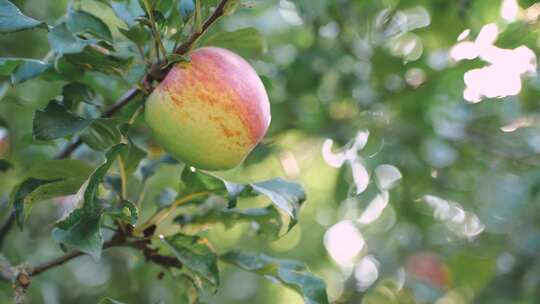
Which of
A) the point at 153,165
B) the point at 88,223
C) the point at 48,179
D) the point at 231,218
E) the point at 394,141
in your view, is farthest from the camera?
the point at 394,141

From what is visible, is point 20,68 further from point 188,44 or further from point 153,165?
point 153,165

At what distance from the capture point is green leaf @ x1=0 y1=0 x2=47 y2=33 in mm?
1139

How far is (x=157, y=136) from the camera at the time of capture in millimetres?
1187

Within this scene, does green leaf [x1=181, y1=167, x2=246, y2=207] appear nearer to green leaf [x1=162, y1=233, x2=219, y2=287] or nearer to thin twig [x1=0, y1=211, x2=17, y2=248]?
green leaf [x1=162, y1=233, x2=219, y2=287]

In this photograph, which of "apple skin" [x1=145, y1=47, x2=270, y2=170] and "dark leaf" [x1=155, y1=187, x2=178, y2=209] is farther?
"dark leaf" [x1=155, y1=187, x2=178, y2=209]

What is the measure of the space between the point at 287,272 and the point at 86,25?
60 centimetres

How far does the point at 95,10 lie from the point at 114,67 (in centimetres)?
27

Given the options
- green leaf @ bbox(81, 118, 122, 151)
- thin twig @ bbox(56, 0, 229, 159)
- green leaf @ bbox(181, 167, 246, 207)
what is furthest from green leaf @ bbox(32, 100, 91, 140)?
green leaf @ bbox(181, 167, 246, 207)

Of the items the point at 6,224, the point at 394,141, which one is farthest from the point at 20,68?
the point at 394,141

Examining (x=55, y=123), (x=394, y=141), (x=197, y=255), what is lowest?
(x=394, y=141)

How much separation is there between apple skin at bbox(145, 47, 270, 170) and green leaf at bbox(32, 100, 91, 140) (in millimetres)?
121

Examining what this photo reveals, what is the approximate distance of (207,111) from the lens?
1154 millimetres

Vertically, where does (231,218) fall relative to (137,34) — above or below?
below

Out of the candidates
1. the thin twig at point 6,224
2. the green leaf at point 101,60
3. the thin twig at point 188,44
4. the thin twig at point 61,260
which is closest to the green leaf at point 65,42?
the green leaf at point 101,60
